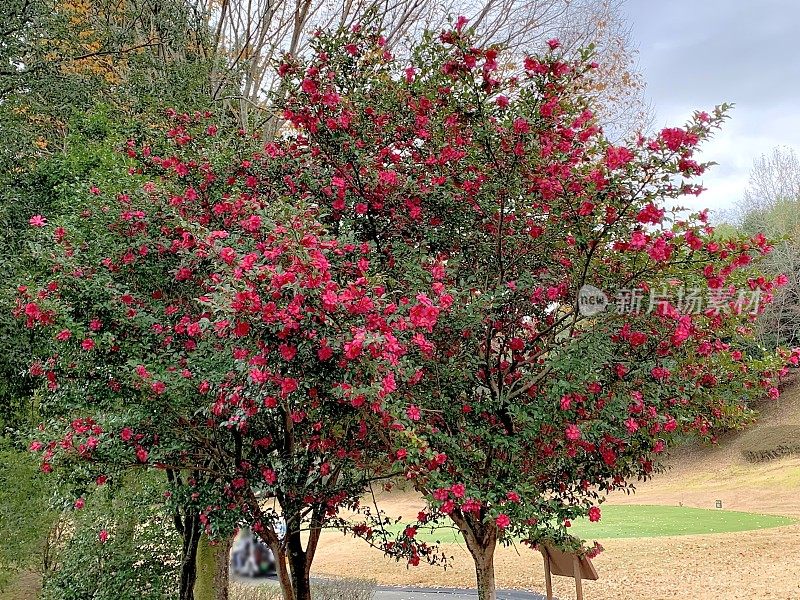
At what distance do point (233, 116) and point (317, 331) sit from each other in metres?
6.04

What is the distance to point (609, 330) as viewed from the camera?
4293 millimetres

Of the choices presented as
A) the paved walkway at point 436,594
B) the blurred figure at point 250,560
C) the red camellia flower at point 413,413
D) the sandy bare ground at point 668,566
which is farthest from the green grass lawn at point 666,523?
the red camellia flower at point 413,413

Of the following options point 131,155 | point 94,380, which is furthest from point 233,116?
point 94,380

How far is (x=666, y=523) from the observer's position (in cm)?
1566

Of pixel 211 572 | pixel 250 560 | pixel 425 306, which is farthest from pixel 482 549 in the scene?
pixel 211 572

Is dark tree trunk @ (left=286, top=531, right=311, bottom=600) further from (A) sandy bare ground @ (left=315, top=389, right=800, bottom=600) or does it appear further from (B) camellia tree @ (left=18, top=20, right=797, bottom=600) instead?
(A) sandy bare ground @ (left=315, top=389, right=800, bottom=600)

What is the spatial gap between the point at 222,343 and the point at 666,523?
14483 mm

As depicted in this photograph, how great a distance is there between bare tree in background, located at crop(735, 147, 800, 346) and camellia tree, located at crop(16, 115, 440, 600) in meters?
22.6

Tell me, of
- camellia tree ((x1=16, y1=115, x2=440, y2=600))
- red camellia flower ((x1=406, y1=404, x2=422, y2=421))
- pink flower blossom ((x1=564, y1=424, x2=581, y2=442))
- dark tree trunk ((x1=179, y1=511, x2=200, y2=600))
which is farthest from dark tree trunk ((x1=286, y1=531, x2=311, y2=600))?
pink flower blossom ((x1=564, y1=424, x2=581, y2=442))

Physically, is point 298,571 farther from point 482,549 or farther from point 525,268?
point 525,268

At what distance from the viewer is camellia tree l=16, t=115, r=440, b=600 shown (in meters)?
3.30

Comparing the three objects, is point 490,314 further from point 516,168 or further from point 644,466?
point 644,466

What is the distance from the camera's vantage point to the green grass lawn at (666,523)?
46.4 ft

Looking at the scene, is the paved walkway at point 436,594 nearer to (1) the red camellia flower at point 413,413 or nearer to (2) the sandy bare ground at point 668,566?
(2) the sandy bare ground at point 668,566
